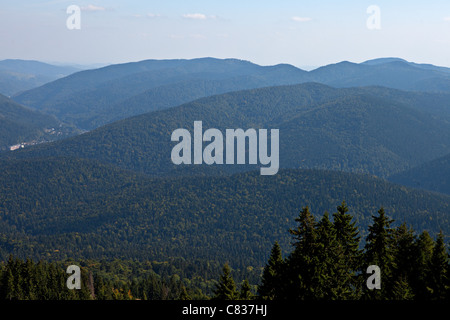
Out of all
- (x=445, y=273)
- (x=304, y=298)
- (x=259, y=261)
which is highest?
(x=445, y=273)

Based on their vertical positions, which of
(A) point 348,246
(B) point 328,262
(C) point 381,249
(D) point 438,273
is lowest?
(D) point 438,273

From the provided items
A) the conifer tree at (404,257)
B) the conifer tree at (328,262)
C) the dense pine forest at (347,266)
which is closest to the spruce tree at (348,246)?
the dense pine forest at (347,266)

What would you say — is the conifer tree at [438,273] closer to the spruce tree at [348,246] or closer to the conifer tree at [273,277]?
the spruce tree at [348,246]

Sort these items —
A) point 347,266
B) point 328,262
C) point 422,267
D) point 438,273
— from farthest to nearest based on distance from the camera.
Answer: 1. point 422,267
2. point 347,266
3. point 328,262
4. point 438,273

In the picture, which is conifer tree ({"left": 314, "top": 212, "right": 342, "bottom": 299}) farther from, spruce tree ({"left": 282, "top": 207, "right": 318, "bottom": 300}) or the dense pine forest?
spruce tree ({"left": 282, "top": 207, "right": 318, "bottom": 300})

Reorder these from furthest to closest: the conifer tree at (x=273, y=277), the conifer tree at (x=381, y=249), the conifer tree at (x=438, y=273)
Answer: the conifer tree at (x=273, y=277) < the conifer tree at (x=381, y=249) < the conifer tree at (x=438, y=273)

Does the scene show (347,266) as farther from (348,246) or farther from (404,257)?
(404,257)

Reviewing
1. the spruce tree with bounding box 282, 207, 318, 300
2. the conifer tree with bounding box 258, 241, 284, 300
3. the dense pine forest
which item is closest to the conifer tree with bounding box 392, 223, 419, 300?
the dense pine forest

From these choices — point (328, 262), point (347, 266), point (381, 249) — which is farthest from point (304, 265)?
point (381, 249)

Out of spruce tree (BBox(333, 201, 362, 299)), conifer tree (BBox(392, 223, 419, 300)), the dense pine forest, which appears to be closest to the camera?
the dense pine forest
